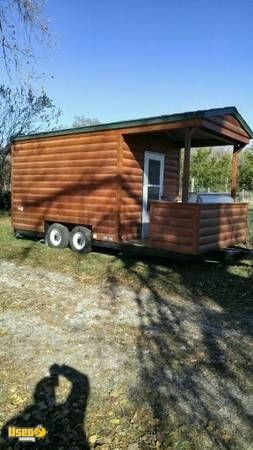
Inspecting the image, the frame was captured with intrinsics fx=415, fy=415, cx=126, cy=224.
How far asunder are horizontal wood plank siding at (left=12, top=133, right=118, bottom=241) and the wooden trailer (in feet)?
0.08

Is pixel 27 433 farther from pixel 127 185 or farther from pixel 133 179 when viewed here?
pixel 133 179

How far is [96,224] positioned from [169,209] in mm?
2318

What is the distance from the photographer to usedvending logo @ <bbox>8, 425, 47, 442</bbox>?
3.15m

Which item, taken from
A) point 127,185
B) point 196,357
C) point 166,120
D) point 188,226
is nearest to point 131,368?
point 196,357

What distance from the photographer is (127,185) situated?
9555 millimetres

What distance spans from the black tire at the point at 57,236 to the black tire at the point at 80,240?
218 millimetres

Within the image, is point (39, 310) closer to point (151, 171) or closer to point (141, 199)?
point (141, 199)

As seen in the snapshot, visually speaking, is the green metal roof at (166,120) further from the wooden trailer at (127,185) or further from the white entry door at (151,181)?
the white entry door at (151,181)

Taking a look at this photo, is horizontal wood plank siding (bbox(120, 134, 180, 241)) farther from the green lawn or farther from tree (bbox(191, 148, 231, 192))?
tree (bbox(191, 148, 231, 192))

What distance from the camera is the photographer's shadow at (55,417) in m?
3.10

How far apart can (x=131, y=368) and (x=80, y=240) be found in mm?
6383

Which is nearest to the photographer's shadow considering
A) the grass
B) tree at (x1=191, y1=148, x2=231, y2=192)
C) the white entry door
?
the grass

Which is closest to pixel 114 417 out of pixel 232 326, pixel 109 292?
pixel 232 326

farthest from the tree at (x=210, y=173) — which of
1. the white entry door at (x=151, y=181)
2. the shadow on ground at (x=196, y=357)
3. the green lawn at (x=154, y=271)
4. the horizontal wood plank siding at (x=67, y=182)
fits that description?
the shadow on ground at (x=196, y=357)
